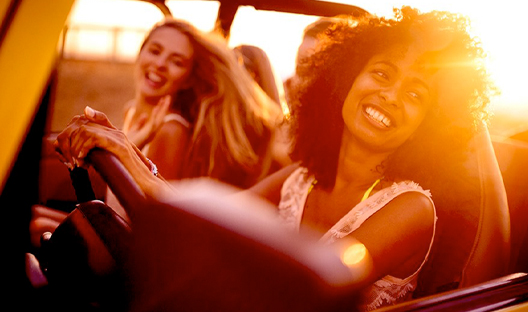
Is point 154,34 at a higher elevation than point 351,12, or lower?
lower

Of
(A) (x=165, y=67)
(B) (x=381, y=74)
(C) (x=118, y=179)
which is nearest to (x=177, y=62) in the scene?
(A) (x=165, y=67)

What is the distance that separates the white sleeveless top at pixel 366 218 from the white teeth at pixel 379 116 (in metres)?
0.21

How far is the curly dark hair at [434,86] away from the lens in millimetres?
1806

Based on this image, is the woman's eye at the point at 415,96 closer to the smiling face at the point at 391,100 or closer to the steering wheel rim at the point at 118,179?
the smiling face at the point at 391,100

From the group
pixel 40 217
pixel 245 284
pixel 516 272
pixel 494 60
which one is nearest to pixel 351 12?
pixel 494 60

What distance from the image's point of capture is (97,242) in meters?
1.12

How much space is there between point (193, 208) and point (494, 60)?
1.12 metres

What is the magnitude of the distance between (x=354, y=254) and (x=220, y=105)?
1.03m

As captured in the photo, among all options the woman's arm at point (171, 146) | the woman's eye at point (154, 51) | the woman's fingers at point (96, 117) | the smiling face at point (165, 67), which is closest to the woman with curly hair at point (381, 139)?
the woman's fingers at point (96, 117)

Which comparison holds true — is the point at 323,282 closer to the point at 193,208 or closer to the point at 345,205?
the point at 193,208

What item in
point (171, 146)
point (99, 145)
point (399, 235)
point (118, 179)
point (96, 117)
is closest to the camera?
point (118, 179)

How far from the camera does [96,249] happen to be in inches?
43.8

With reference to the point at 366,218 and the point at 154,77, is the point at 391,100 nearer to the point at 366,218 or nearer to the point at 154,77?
the point at 366,218

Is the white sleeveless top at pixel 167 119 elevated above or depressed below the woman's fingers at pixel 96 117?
below
